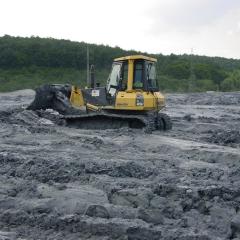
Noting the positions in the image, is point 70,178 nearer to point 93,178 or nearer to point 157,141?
point 93,178

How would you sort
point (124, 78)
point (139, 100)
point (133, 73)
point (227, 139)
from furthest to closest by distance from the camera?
point (124, 78) < point (133, 73) < point (139, 100) < point (227, 139)

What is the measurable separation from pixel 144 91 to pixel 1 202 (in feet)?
25.4

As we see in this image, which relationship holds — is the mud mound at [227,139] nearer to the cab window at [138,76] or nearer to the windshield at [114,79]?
the cab window at [138,76]

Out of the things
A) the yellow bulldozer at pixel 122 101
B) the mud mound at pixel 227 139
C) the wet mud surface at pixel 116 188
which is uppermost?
the yellow bulldozer at pixel 122 101

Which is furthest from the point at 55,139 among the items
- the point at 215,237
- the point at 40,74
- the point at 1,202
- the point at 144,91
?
the point at 40,74

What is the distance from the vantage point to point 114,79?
13.8m

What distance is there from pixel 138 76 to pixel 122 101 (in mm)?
714

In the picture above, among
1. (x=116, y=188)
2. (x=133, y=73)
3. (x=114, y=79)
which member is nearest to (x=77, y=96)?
(x=114, y=79)

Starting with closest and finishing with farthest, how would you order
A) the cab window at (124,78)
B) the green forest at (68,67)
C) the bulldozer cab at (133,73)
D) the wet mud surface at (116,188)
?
the wet mud surface at (116,188) < the bulldozer cab at (133,73) < the cab window at (124,78) < the green forest at (68,67)

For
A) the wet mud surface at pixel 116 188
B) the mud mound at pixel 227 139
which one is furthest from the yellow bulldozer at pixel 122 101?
the wet mud surface at pixel 116 188

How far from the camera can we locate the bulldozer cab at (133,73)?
44.0 ft

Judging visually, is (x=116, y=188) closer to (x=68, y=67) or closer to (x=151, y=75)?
(x=151, y=75)

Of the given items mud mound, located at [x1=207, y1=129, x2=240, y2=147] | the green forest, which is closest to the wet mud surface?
mud mound, located at [x1=207, y1=129, x2=240, y2=147]

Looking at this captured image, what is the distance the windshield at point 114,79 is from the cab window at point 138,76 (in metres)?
0.43
